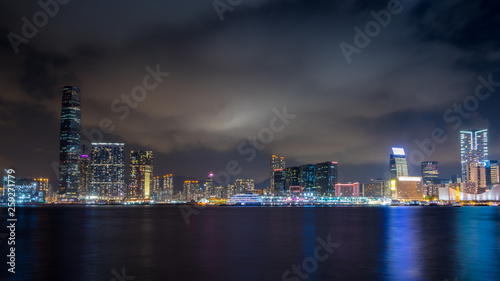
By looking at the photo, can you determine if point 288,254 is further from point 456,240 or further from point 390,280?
point 456,240

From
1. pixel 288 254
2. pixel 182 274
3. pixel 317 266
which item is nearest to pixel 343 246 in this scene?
pixel 288 254

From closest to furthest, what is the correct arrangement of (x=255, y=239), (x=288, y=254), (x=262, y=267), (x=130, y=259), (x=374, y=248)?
1. (x=262, y=267)
2. (x=130, y=259)
3. (x=288, y=254)
4. (x=374, y=248)
5. (x=255, y=239)

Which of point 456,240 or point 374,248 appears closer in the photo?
point 374,248

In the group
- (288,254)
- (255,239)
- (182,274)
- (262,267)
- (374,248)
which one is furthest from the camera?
(255,239)

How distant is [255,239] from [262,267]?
75.9 feet

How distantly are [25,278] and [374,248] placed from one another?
1462 inches

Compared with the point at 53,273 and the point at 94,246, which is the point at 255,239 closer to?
the point at 94,246

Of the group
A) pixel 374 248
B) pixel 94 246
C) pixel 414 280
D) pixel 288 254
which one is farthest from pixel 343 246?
pixel 94 246

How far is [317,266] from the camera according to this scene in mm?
37594

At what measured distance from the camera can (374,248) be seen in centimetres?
5078

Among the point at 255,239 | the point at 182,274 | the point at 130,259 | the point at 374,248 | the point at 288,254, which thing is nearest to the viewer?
the point at 182,274

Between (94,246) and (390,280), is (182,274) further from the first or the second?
(94,246)

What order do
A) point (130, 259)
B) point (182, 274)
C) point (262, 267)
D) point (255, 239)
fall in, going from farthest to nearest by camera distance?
point (255, 239) → point (130, 259) → point (262, 267) → point (182, 274)

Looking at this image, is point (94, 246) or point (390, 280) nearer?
point (390, 280)
